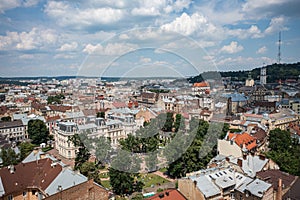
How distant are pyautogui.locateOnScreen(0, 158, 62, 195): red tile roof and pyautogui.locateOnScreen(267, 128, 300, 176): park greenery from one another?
656 inches

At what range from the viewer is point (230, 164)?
59.0 ft

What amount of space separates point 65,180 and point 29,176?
3.20 meters

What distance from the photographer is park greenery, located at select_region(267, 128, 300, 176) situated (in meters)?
19.3

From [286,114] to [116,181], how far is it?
30.1 m

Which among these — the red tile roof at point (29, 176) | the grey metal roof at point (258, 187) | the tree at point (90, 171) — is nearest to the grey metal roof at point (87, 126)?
the tree at point (90, 171)

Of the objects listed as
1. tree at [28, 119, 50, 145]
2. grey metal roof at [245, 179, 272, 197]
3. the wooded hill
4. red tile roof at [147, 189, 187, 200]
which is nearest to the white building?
tree at [28, 119, 50, 145]

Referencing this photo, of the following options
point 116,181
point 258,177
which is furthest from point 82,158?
point 258,177

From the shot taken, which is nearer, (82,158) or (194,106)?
(82,158)

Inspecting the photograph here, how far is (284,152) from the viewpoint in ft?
75.8

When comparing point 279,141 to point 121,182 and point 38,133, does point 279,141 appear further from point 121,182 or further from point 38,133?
point 38,133

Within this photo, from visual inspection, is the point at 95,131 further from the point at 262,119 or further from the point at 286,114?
the point at 286,114

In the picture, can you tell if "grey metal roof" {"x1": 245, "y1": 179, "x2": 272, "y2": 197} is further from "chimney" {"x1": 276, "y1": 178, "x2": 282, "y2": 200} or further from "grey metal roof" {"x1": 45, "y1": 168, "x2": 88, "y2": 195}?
"grey metal roof" {"x1": 45, "y1": 168, "x2": 88, "y2": 195}

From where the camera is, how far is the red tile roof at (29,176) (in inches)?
611

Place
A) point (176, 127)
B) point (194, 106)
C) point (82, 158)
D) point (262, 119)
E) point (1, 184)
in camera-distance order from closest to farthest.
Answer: point (1, 184) → point (82, 158) → point (262, 119) → point (176, 127) → point (194, 106)
